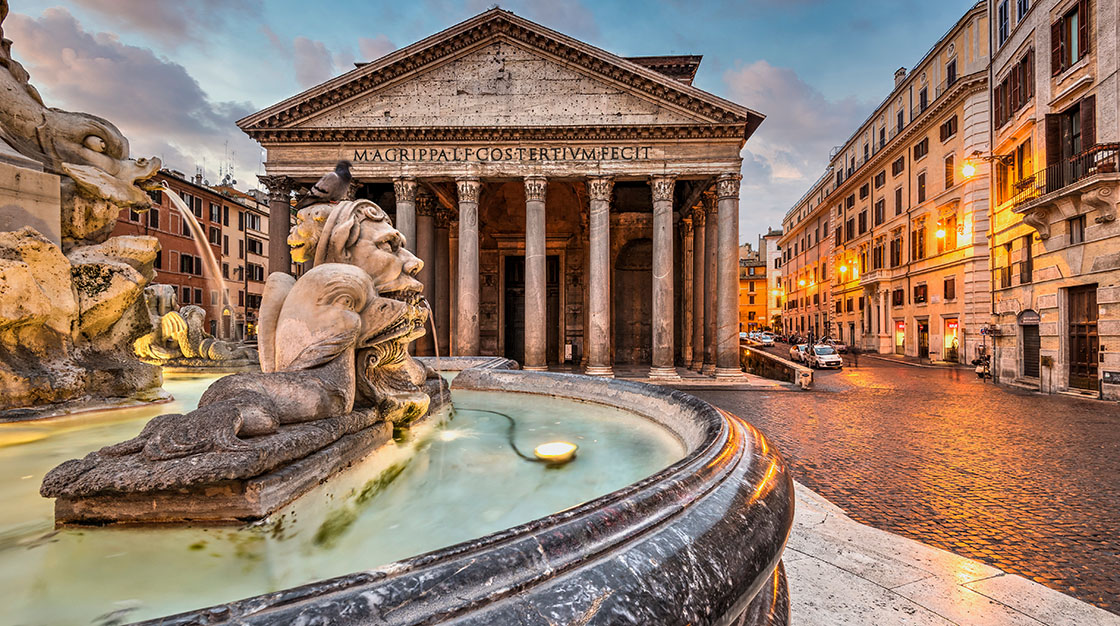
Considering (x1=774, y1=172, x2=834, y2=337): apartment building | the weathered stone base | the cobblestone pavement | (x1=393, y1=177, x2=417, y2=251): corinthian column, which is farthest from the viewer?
(x1=774, y1=172, x2=834, y2=337): apartment building

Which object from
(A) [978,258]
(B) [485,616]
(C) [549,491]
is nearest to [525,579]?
(B) [485,616]

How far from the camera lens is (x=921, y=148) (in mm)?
28453

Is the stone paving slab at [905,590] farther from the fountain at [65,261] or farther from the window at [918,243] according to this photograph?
the window at [918,243]

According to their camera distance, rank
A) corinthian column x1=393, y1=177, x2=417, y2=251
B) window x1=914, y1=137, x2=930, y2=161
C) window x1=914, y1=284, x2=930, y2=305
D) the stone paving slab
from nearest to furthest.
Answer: the stone paving slab → corinthian column x1=393, y1=177, x2=417, y2=251 → window x1=914, y1=137, x2=930, y2=161 → window x1=914, y1=284, x2=930, y2=305

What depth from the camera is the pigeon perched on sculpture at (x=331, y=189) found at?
9.07ft

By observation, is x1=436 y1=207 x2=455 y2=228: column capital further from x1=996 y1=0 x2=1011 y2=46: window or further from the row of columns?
x1=996 y1=0 x2=1011 y2=46: window

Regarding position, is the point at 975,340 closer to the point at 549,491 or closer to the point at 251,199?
the point at 549,491

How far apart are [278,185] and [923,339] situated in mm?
34422

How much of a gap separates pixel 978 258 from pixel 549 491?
30.0m

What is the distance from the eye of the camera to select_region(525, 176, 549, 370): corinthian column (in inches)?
672

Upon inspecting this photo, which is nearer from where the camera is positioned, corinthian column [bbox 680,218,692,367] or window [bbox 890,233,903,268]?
corinthian column [bbox 680,218,692,367]

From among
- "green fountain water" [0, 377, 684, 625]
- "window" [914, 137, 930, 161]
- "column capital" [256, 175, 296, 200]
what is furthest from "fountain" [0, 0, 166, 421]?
"window" [914, 137, 930, 161]

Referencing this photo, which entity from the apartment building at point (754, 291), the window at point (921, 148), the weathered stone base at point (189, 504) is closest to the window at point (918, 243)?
the window at point (921, 148)

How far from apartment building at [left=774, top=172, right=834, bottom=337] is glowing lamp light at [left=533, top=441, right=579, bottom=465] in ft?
136
